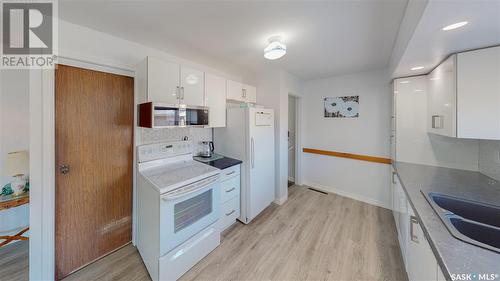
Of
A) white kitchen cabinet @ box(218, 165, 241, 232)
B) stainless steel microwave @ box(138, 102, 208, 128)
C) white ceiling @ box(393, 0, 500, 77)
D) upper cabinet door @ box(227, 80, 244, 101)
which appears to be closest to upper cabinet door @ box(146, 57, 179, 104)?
stainless steel microwave @ box(138, 102, 208, 128)

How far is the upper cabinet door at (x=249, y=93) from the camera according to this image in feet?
9.55

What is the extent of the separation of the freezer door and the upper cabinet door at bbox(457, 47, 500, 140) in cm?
197

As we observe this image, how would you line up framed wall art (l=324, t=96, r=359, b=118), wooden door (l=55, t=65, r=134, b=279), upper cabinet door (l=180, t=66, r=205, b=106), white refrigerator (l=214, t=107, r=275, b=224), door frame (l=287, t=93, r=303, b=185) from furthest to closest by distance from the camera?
door frame (l=287, t=93, r=303, b=185), framed wall art (l=324, t=96, r=359, b=118), white refrigerator (l=214, t=107, r=275, b=224), upper cabinet door (l=180, t=66, r=205, b=106), wooden door (l=55, t=65, r=134, b=279)

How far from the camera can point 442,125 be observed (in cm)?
167

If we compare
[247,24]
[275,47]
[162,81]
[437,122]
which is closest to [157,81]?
[162,81]

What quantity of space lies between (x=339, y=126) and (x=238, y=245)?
2816 mm

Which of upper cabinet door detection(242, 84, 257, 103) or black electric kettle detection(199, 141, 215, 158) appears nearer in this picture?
black electric kettle detection(199, 141, 215, 158)

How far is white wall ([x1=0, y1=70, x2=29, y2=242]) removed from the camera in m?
1.32

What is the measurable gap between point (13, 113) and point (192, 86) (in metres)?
1.47

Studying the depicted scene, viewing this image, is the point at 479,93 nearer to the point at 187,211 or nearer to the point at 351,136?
the point at 351,136

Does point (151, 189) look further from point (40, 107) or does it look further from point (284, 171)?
point (284, 171)

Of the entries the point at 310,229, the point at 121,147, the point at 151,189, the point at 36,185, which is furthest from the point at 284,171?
the point at 36,185

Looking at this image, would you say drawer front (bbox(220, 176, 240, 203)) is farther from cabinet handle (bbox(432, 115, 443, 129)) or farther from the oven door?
cabinet handle (bbox(432, 115, 443, 129))

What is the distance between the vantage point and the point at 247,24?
1559mm
